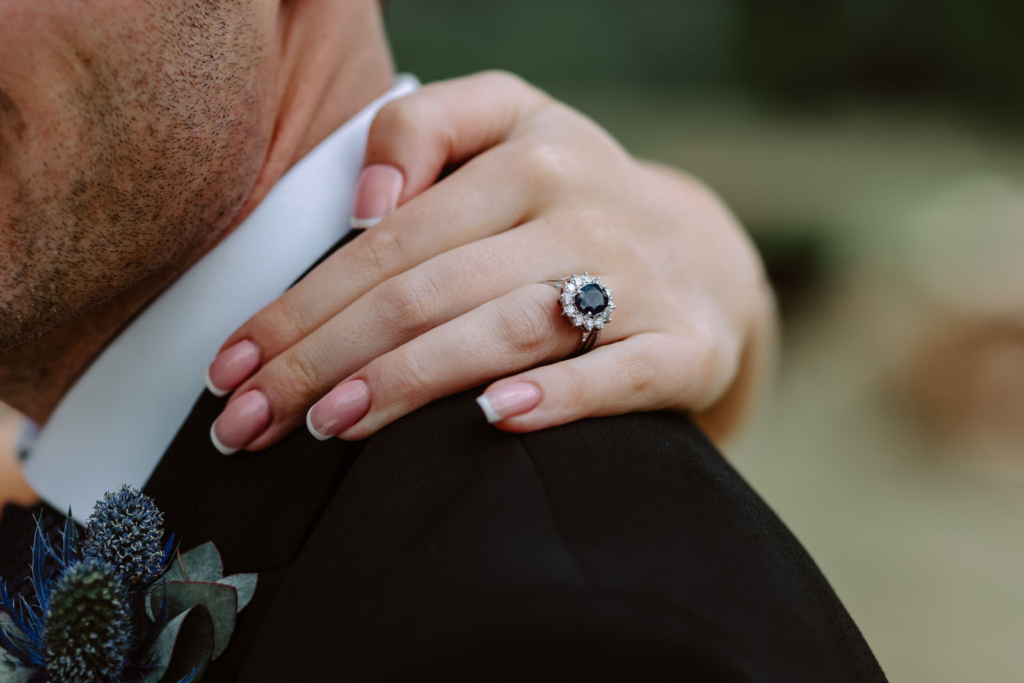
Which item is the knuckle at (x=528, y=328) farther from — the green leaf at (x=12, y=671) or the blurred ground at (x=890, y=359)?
the blurred ground at (x=890, y=359)

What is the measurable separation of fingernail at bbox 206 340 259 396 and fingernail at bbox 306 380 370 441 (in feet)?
0.41

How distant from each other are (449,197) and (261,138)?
0.94ft

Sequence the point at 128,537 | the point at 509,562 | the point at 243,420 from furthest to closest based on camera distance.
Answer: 1. the point at 243,420
2. the point at 128,537
3. the point at 509,562

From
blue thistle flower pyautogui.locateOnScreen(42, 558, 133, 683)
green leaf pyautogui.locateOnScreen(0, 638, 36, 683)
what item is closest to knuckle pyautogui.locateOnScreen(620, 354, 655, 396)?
Answer: blue thistle flower pyautogui.locateOnScreen(42, 558, 133, 683)

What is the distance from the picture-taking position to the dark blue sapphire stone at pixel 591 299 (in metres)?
0.86

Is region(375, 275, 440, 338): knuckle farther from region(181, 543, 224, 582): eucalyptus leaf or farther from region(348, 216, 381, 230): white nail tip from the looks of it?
region(181, 543, 224, 582): eucalyptus leaf

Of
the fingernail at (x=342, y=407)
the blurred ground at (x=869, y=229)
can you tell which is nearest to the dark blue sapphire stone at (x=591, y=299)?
the fingernail at (x=342, y=407)

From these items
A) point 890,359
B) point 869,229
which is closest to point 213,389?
point 890,359

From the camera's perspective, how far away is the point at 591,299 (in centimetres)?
87

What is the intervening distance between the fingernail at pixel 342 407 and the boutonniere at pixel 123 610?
172 millimetres

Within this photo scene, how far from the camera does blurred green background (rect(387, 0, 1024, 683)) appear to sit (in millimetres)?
3961

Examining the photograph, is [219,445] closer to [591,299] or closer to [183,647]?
[183,647]

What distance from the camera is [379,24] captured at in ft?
3.97

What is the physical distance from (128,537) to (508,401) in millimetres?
381
